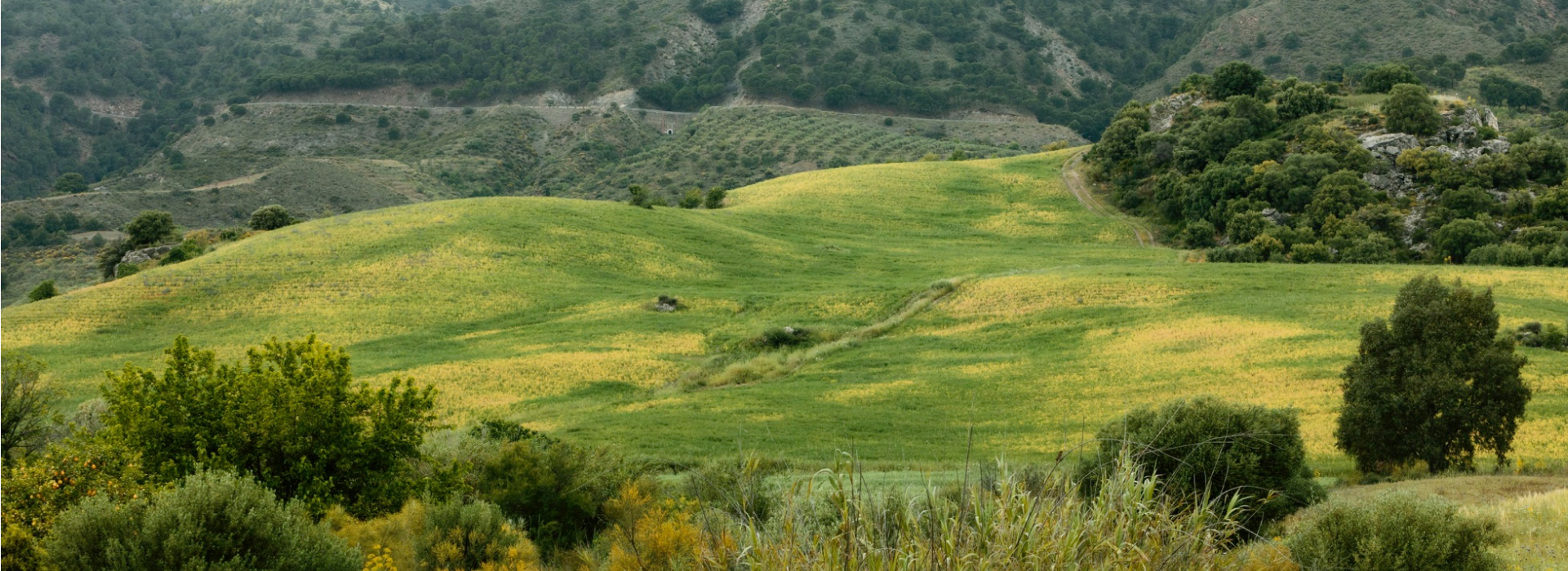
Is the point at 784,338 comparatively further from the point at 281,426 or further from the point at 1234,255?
the point at 281,426

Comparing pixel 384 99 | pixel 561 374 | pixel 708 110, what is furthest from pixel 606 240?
pixel 384 99

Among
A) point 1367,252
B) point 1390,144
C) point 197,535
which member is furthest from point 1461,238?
point 197,535

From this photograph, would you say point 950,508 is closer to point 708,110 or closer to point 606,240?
point 606,240

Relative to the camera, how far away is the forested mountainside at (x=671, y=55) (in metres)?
154

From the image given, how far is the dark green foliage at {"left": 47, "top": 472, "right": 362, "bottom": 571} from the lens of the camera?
9742mm

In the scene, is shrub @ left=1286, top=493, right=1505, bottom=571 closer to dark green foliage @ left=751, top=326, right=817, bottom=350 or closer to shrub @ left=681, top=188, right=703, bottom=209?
dark green foliage @ left=751, top=326, right=817, bottom=350

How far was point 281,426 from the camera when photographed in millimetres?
14688

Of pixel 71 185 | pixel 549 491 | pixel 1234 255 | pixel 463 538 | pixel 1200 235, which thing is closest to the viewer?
pixel 463 538

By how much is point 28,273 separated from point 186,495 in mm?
101933

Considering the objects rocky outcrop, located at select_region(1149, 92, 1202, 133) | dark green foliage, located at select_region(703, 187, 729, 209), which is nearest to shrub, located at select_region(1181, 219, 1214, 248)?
rocky outcrop, located at select_region(1149, 92, 1202, 133)

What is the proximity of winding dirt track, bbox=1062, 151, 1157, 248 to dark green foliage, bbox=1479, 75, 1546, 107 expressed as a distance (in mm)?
54101

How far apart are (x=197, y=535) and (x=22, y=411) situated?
13.3 metres

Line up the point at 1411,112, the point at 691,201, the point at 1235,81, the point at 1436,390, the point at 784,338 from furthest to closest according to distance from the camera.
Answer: the point at 691,201 < the point at 1235,81 < the point at 1411,112 < the point at 784,338 < the point at 1436,390

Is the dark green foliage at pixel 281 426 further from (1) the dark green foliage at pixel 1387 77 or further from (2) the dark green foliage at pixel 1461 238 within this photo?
(1) the dark green foliage at pixel 1387 77
